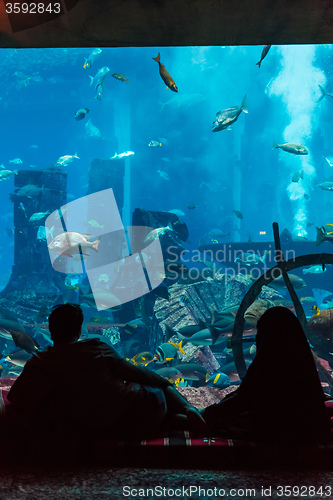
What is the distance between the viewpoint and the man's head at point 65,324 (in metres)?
2.07

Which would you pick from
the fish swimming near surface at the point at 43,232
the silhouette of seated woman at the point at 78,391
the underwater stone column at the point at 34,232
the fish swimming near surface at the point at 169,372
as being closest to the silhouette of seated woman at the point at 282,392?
the silhouette of seated woman at the point at 78,391

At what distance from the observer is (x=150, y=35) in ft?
11.8

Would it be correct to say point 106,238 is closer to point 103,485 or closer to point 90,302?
point 90,302

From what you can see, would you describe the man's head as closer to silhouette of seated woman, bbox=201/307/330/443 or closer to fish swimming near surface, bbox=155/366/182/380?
silhouette of seated woman, bbox=201/307/330/443

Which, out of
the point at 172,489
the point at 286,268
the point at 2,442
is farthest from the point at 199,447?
the point at 286,268

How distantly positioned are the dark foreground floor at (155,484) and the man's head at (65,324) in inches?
24.8

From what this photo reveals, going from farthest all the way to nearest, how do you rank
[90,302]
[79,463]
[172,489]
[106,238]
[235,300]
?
[106,238]
[235,300]
[90,302]
[79,463]
[172,489]

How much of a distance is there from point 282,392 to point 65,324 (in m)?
1.20

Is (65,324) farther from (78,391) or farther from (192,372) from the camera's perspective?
(192,372)

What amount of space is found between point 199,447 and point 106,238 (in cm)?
2011

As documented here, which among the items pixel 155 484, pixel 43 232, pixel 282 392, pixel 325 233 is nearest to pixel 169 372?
pixel 325 233

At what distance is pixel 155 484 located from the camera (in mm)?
1755

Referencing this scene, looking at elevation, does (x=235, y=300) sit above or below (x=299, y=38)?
below

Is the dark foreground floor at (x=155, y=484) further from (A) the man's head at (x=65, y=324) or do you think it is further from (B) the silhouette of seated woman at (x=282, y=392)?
(A) the man's head at (x=65, y=324)
